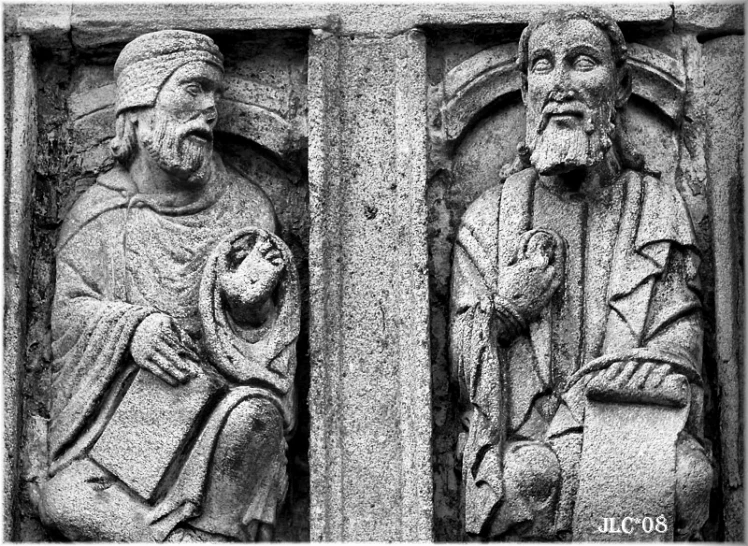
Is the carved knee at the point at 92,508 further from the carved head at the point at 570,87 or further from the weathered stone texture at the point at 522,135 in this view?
the carved head at the point at 570,87

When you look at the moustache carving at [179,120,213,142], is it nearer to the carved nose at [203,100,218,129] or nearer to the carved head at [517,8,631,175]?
the carved nose at [203,100,218,129]

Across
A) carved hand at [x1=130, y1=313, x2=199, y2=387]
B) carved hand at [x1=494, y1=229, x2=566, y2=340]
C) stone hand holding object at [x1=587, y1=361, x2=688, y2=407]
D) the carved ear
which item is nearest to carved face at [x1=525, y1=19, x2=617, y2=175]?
the carved ear

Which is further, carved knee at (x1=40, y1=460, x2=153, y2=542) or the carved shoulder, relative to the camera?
the carved shoulder

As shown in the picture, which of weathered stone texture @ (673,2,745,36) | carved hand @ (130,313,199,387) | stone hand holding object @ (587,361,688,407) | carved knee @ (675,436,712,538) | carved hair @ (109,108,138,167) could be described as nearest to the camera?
carved knee @ (675,436,712,538)

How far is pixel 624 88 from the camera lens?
30.1ft

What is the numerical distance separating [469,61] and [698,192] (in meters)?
1.06

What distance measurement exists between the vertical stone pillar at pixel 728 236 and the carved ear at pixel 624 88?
0.37m

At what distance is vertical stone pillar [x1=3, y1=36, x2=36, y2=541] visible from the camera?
8.91 meters

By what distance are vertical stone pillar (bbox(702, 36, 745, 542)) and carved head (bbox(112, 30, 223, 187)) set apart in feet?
6.57

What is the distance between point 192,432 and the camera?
8.77 metres

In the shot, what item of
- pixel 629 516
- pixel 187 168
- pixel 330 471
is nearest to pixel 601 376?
pixel 629 516

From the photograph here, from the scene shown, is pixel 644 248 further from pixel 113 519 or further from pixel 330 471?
pixel 113 519

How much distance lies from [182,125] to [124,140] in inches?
10.4

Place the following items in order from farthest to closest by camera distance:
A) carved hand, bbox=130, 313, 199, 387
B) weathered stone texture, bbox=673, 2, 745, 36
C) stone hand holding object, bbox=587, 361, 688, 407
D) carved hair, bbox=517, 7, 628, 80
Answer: weathered stone texture, bbox=673, 2, 745, 36 → carved hair, bbox=517, 7, 628, 80 → carved hand, bbox=130, 313, 199, 387 → stone hand holding object, bbox=587, 361, 688, 407
